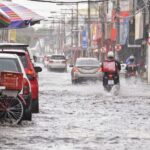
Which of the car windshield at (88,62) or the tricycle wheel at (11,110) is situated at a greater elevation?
the car windshield at (88,62)

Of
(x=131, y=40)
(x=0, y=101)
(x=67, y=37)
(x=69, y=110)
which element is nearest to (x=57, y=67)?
(x=131, y=40)

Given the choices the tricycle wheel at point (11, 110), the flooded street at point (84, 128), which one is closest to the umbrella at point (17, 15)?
the flooded street at point (84, 128)

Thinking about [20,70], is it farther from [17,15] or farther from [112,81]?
[112,81]

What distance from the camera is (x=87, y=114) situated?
61.7ft

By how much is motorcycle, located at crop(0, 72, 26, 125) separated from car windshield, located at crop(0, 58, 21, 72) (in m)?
1.05

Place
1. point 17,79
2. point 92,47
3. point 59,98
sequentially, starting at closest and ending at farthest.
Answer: point 17,79
point 59,98
point 92,47

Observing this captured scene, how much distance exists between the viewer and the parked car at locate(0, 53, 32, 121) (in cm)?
1627

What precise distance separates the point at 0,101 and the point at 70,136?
2.39 meters

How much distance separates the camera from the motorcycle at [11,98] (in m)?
14.8

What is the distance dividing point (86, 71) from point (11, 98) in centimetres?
2168

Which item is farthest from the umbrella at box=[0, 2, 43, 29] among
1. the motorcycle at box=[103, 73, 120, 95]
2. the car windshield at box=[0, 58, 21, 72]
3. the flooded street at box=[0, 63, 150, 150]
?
the car windshield at box=[0, 58, 21, 72]

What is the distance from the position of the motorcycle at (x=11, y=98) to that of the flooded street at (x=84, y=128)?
349mm

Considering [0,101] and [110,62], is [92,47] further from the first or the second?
[0,101]

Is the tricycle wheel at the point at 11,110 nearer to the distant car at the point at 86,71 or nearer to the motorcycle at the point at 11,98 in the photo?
the motorcycle at the point at 11,98
